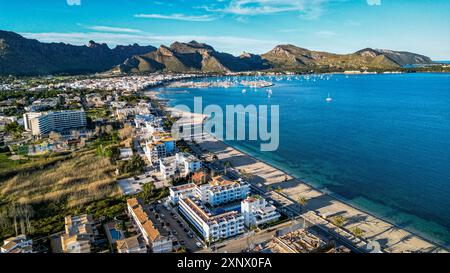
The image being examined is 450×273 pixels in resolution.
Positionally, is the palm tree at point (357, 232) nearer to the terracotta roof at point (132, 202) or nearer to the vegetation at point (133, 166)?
the terracotta roof at point (132, 202)

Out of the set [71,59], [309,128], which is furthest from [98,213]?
[71,59]

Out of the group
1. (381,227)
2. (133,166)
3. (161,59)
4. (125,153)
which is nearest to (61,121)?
(125,153)

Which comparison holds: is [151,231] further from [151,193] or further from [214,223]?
[151,193]

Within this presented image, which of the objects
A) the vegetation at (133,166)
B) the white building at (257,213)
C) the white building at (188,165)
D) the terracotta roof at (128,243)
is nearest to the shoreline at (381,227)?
the white building at (257,213)

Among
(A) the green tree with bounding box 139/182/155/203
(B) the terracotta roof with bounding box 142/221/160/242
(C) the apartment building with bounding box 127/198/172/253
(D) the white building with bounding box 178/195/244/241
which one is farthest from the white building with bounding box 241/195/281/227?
(A) the green tree with bounding box 139/182/155/203
